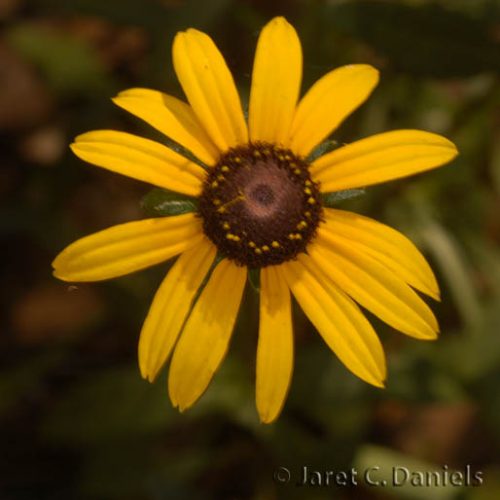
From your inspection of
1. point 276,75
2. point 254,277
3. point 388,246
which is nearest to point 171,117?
point 276,75

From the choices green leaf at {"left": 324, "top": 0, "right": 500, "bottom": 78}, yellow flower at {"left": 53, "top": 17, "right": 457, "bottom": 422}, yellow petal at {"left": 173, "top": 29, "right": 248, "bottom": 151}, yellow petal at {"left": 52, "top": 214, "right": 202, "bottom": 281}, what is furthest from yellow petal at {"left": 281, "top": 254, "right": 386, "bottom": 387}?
green leaf at {"left": 324, "top": 0, "right": 500, "bottom": 78}

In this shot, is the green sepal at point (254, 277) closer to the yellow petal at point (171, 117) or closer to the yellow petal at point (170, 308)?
the yellow petal at point (170, 308)

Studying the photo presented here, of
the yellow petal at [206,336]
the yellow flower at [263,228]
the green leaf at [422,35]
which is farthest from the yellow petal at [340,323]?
the green leaf at [422,35]

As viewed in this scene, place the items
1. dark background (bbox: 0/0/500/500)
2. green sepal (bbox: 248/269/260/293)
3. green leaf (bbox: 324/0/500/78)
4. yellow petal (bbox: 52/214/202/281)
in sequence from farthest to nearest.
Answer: dark background (bbox: 0/0/500/500) < green leaf (bbox: 324/0/500/78) < green sepal (bbox: 248/269/260/293) < yellow petal (bbox: 52/214/202/281)

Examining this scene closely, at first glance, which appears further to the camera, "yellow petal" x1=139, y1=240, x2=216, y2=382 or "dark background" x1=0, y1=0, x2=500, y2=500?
"dark background" x1=0, y1=0, x2=500, y2=500

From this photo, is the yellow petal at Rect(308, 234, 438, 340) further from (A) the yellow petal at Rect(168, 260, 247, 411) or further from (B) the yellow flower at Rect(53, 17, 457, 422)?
(A) the yellow petal at Rect(168, 260, 247, 411)

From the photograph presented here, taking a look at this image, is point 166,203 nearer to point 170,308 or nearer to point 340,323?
point 170,308
